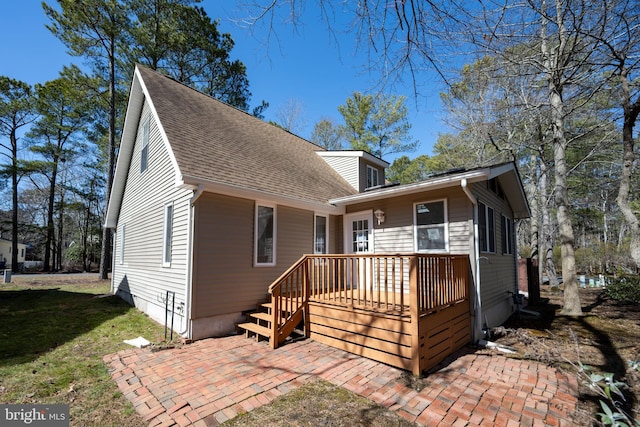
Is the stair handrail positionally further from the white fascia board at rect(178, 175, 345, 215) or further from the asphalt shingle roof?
the asphalt shingle roof

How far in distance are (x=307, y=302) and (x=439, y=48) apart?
5.09 metres

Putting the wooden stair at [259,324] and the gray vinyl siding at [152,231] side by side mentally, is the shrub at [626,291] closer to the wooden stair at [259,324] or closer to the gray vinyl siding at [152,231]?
the wooden stair at [259,324]

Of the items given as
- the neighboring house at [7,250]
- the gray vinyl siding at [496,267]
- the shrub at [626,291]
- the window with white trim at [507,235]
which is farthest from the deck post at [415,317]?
the neighboring house at [7,250]

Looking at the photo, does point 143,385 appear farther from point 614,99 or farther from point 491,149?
point 491,149

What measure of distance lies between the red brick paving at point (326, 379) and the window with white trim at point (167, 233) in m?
2.41

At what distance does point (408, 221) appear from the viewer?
24.7 feet

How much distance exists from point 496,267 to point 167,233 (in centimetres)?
873

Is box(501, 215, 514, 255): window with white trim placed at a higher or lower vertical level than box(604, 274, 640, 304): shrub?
higher

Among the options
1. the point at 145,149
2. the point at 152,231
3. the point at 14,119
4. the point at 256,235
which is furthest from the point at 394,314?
the point at 14,119

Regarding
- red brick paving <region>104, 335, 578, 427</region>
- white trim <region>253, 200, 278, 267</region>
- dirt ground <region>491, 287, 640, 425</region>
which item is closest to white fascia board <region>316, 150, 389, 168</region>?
white trim <region>253, 200, 278, 267</region>

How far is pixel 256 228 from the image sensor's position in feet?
23.3

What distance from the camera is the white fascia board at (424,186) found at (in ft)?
19.8

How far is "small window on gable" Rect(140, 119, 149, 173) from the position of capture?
9.33 meters

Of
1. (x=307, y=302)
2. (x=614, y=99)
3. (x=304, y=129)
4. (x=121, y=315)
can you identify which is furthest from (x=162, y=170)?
(x=304, y=129)
